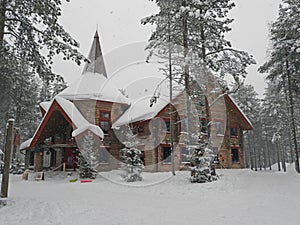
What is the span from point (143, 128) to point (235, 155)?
9.91 metres

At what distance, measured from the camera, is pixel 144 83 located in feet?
75.0

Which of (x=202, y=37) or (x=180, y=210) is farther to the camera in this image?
(x=202, y=37)

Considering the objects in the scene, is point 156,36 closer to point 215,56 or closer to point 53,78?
point 215,56

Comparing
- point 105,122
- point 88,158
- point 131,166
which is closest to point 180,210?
point 131,166

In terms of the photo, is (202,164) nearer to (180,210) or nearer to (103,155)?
(180,210)

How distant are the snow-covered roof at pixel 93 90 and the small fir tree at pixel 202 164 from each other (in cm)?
1244

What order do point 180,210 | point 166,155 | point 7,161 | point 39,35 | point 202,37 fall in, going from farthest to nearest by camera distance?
point 166,155
point 202,37
point 39,35
point 7,161
point 180,210

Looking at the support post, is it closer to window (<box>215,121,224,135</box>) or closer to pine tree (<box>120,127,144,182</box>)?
pine tree (<box>120,127,144,182</box>)

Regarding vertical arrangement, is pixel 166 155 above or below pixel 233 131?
below

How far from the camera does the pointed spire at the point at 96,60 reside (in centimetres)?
2788

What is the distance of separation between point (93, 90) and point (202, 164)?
14.2 m

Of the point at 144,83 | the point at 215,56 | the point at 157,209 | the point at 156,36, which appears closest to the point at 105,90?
the point at 144,83

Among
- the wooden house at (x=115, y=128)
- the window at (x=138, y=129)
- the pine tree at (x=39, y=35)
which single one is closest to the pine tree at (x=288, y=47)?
the wooden house at (x=115, y=128)

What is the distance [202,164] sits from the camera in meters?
12.7
